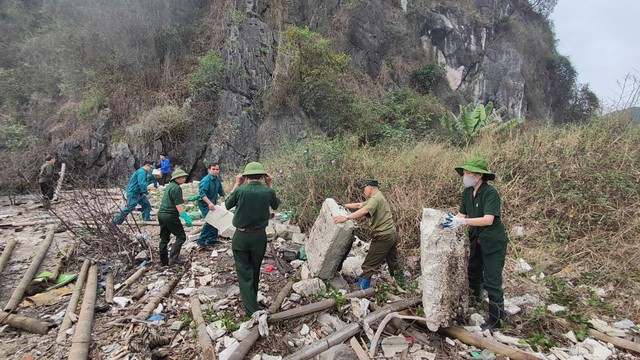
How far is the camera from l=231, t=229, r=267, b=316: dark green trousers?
318 cm

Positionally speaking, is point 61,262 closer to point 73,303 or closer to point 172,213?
point 73,303

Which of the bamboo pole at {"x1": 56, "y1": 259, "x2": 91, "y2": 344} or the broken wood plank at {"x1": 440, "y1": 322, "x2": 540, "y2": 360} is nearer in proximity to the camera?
the broken wood plank at {"x1": 440, "y1": 322, "x2": 540, "y2": 360}

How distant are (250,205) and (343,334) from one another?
1.55 meters

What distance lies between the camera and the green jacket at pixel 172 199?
421 cm

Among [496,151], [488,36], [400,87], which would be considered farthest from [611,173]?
[488,36]

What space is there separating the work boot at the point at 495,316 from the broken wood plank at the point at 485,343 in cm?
31

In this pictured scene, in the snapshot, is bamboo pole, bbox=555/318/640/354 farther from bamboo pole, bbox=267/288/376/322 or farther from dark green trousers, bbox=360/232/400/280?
bamboo pole, bbox=267/288/376/322

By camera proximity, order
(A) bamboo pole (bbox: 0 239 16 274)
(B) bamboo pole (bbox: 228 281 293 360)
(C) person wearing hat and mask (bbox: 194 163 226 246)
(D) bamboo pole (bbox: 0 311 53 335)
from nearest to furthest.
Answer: (B) bamboo pole (bbox: 228 281 293 360), (D) bamboo pole (bbox: 0 311 53 335), (A) bamboo pole (bbox: 0 239 16 274), (C) person wearing hat and mask (bbox: 194 163 226 246)

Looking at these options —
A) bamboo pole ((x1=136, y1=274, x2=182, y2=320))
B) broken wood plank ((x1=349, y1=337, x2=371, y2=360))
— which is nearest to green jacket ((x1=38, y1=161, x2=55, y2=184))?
bamboo pole ((x1=136, y1=274, x2=182, y2=320))

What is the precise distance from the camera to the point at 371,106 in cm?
1306

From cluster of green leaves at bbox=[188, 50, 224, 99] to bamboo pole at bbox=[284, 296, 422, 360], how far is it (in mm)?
12603

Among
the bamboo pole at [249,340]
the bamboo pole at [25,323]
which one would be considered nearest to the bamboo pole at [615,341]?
the bamboo pole at [249,340]

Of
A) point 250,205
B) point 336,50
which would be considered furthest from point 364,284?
point 336,50

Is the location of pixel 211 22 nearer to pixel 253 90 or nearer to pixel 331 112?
pixel 253 90
